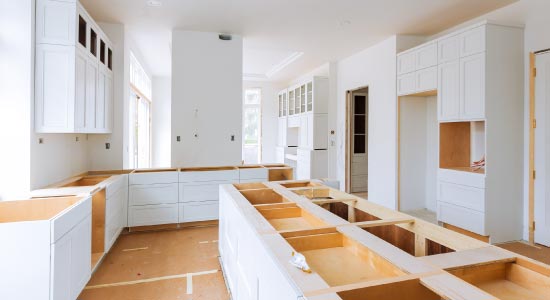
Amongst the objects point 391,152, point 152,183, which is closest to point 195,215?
point 152,183

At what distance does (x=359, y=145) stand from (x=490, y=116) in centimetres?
341

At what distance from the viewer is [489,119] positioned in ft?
11.7

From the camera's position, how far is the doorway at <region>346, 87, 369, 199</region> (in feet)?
21.6

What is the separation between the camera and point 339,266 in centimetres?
139

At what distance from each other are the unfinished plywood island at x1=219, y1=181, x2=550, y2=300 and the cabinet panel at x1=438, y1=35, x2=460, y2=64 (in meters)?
2.80

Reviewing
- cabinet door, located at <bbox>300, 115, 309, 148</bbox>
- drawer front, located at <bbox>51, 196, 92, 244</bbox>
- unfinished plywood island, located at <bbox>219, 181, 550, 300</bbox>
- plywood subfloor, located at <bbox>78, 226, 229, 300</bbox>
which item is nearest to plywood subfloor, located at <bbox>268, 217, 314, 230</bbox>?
unfinished plywood island, located at <bbox>219, 181, 550, 300</bbox>

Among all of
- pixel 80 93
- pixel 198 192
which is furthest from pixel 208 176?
pixel 80 93

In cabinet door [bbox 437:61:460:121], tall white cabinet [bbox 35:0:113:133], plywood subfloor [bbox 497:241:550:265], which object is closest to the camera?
tall white cabinet [bbox 35:0:113:133]

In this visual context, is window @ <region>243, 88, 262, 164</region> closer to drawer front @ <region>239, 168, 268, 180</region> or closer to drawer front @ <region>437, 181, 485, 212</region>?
drawer front @ <region>239, 168, 268, 180</region>

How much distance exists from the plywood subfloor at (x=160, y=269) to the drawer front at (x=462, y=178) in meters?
3.08

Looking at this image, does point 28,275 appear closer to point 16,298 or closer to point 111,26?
point 16,298

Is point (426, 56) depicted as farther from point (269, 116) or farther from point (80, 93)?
point (269, 116)

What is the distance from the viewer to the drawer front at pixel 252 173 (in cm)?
442

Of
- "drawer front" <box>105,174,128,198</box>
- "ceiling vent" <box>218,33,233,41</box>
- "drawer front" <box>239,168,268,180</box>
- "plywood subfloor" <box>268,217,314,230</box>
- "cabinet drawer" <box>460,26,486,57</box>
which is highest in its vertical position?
"ceiling vent" <box>218,33,233,41</box>
